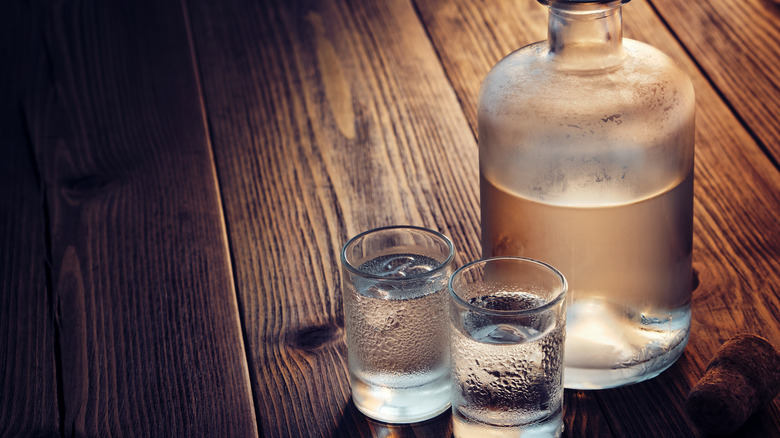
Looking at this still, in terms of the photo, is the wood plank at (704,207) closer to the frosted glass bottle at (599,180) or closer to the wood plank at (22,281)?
the frosted glass bottle at (599,180)

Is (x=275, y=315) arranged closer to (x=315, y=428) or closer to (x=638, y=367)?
(x=315, y=428)

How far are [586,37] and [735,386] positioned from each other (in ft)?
0.84

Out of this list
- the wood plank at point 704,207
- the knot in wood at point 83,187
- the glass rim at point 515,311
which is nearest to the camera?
the glass rim at point 515,311

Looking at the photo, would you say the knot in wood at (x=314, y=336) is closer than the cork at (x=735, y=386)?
No

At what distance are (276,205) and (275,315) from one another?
0.18 metres

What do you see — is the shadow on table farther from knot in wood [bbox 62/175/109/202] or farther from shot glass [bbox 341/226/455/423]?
knot in wood [bbox 62/175/109/202]

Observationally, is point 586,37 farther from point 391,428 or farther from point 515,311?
point 391,428

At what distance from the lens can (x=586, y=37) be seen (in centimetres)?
67

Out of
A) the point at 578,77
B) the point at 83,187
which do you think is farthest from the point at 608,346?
the point at 83,187

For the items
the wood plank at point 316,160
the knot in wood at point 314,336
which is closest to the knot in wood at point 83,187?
the wood plank at point 316,160

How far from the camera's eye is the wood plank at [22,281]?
0.75m

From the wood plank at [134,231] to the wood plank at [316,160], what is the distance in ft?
0.09

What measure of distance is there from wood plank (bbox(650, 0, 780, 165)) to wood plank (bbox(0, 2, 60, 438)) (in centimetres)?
72

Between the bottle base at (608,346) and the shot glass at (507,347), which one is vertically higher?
the shot glass at (507,347)
